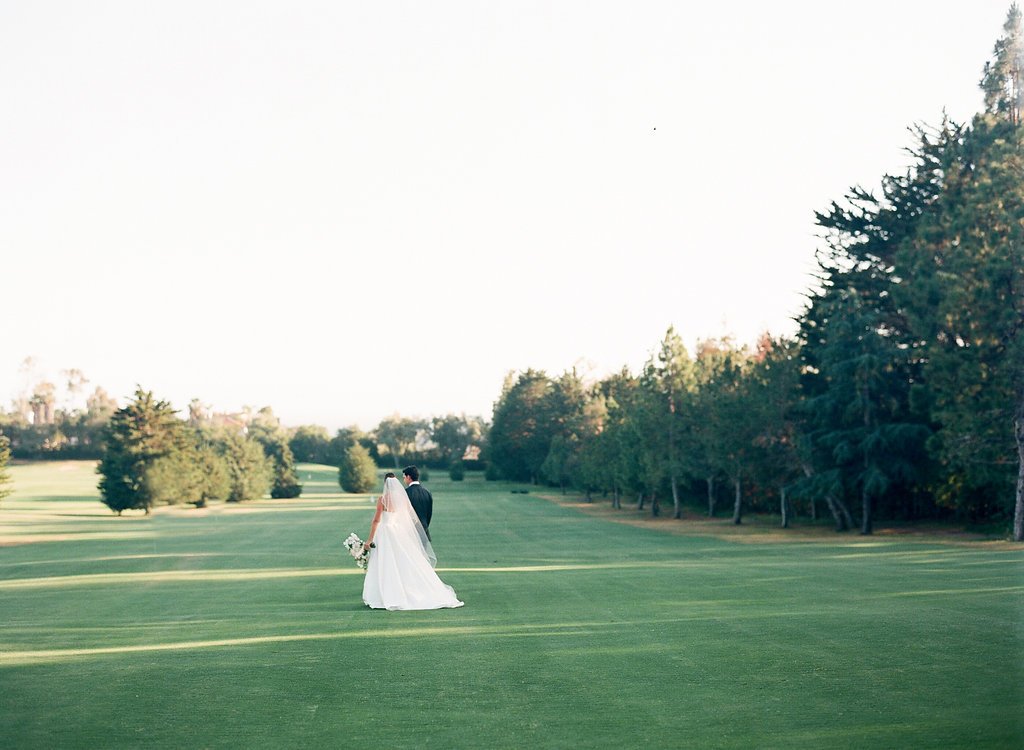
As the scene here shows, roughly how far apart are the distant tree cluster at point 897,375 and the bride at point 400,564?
23.8m

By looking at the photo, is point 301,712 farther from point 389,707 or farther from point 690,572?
point 690,572

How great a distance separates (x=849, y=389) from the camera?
42.8 metres

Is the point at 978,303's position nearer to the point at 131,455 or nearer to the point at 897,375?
the point at 897,375

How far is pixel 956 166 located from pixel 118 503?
52264 mm

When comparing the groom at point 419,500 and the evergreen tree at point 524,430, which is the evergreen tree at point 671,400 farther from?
the evergreen tree at point 524,430

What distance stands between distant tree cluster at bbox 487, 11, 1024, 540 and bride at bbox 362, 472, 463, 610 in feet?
78.1

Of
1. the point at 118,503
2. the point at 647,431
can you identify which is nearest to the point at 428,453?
the point at 118,503

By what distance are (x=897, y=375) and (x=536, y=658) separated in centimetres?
3673

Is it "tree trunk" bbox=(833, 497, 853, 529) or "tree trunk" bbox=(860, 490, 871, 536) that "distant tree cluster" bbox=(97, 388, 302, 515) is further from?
"tree trunk" bbox=(860, 490, 871, 536)

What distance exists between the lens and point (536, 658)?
11.1m

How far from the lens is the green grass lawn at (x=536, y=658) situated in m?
7.93

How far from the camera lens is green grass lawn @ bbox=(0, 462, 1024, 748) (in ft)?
26.0

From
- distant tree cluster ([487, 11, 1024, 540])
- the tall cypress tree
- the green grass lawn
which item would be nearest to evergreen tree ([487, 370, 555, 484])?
distant tree cluster ([487, 11, 1024, 540])

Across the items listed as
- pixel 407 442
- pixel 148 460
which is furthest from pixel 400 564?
pixel 407 442
